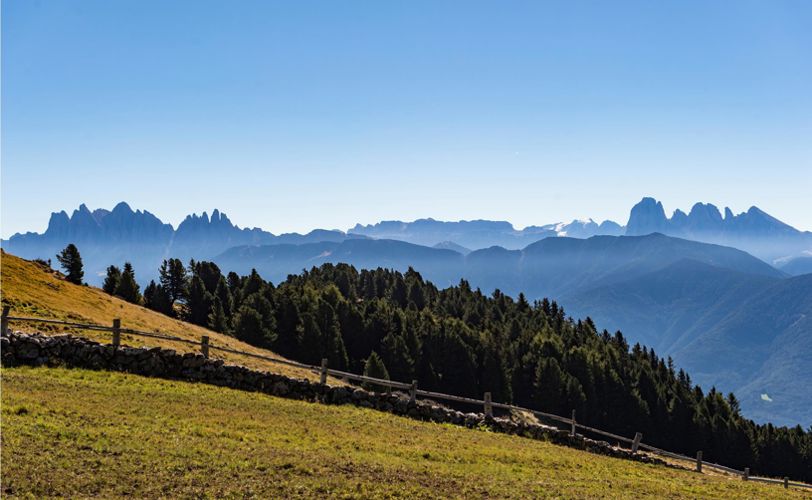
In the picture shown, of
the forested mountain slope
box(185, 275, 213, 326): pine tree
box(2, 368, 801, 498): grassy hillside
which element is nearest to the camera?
box(2, 368, 801, 498): grassy hillside

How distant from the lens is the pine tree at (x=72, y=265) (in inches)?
3681

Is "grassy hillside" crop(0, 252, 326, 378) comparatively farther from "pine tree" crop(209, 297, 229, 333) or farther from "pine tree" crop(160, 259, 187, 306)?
"pine tree" crop(160, 259, 187, 306)

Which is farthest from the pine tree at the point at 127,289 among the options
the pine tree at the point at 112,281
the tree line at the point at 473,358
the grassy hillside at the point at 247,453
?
the grassy hillside at the point at 247,453

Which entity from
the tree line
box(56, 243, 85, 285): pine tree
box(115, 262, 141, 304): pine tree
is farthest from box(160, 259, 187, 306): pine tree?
box(56, 243, 85, 285): pine tree

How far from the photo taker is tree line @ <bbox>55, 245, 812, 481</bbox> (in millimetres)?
110188

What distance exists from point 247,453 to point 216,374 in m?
15.2

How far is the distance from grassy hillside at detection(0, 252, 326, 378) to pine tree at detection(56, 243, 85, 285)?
7397 mm

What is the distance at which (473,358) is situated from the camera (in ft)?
383

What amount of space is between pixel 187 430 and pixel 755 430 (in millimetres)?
152881

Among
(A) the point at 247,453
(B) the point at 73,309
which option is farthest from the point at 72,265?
(A) the point at 247,453

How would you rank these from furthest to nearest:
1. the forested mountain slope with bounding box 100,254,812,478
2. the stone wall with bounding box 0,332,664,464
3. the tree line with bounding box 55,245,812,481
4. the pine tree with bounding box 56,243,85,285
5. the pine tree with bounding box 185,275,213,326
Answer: the pine tree with bounding box 185,275,213,326
the forested mountain slope with bounding box 100,254,812,478
the tree line with bounding box 55,245,812,481
the pine tree with bounding box 56,243,85,285
the stone wall with bounding box 0,332,664,464

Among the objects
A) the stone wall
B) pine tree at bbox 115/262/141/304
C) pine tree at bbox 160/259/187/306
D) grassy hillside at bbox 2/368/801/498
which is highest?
pine tree at bbox 160/259/187/306

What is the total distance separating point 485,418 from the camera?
3991 cm

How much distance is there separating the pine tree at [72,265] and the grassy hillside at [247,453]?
6793 centimetres
